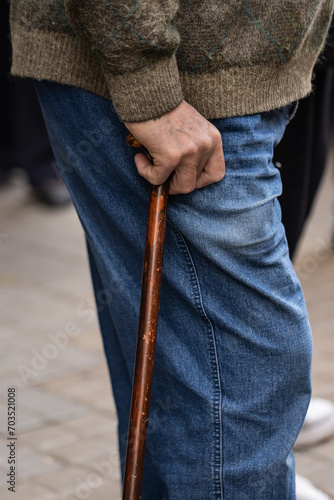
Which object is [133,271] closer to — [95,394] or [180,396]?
[180,396]

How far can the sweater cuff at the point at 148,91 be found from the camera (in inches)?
53.6

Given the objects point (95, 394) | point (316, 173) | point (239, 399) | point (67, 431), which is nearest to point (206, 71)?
point (239, 399)

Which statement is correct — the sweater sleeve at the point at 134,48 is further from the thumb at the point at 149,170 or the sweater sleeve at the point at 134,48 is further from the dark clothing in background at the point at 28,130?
the dark clothing in background at the point at 28,130

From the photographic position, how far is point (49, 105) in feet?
5.31

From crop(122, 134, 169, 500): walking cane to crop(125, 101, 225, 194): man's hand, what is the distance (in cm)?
5

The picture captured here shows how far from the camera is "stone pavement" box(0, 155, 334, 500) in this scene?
2426 millimetres

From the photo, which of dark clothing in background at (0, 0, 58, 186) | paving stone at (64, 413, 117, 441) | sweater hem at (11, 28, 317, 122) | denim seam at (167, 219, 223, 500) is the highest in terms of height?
sweater hem at (11, 28, 317, 122)

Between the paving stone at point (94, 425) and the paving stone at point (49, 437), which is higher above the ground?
the paving stone at point (49, 437)

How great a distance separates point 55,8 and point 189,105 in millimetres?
308

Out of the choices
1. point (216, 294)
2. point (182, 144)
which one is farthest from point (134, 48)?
point (216, 294)

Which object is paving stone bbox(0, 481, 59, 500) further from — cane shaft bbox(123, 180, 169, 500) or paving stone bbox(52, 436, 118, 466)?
cane shaft bbox(123, 180, 169, 500)

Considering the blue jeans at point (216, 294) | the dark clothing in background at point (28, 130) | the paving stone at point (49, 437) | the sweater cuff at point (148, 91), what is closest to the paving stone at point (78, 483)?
the paving stone at point (49, 437)

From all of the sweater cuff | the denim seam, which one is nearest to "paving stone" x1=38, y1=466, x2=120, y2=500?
the denim seam

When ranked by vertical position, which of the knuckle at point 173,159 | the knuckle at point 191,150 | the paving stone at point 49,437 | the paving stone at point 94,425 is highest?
the knuckle at point 191,150
